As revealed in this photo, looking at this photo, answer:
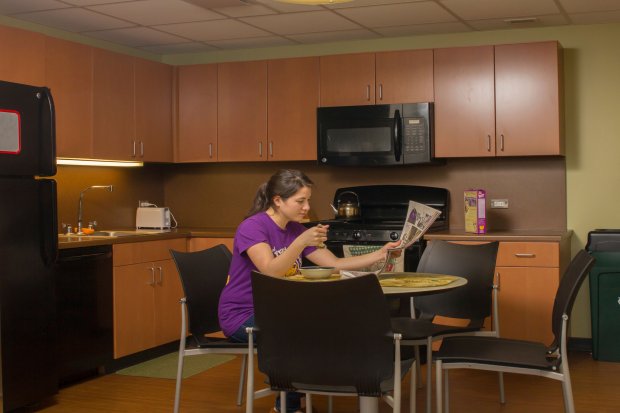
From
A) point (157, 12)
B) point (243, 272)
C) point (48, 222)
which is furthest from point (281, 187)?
point (157, 12)

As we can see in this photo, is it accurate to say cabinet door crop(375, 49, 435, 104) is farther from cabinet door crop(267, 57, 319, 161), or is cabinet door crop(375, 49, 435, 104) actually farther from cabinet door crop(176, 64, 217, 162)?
cabinet door crop(176, 64, 217, 162)

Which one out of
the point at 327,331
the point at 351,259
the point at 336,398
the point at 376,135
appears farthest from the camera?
the point at 376,135

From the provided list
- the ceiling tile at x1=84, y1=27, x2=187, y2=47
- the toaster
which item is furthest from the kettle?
the ceiling tile at x1=84, y1=27, x2=187, y2=47

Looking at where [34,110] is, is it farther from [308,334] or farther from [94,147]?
[308,334]

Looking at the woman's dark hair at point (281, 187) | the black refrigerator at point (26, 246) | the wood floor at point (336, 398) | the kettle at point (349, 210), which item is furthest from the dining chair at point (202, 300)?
the kettle at point (349, 210)

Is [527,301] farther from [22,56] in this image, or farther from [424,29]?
[22,56]

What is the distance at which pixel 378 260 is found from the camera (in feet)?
11.7

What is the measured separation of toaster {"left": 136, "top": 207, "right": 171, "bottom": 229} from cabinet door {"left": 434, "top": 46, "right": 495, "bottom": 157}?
2065mm

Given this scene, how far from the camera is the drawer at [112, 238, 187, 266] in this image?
5.24m

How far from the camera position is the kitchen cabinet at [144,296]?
207 inches

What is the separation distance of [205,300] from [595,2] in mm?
3027

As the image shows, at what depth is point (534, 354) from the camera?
3.24 m

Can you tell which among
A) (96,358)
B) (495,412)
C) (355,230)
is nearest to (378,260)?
(495,412)

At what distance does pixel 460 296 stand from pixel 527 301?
3.82 ft
